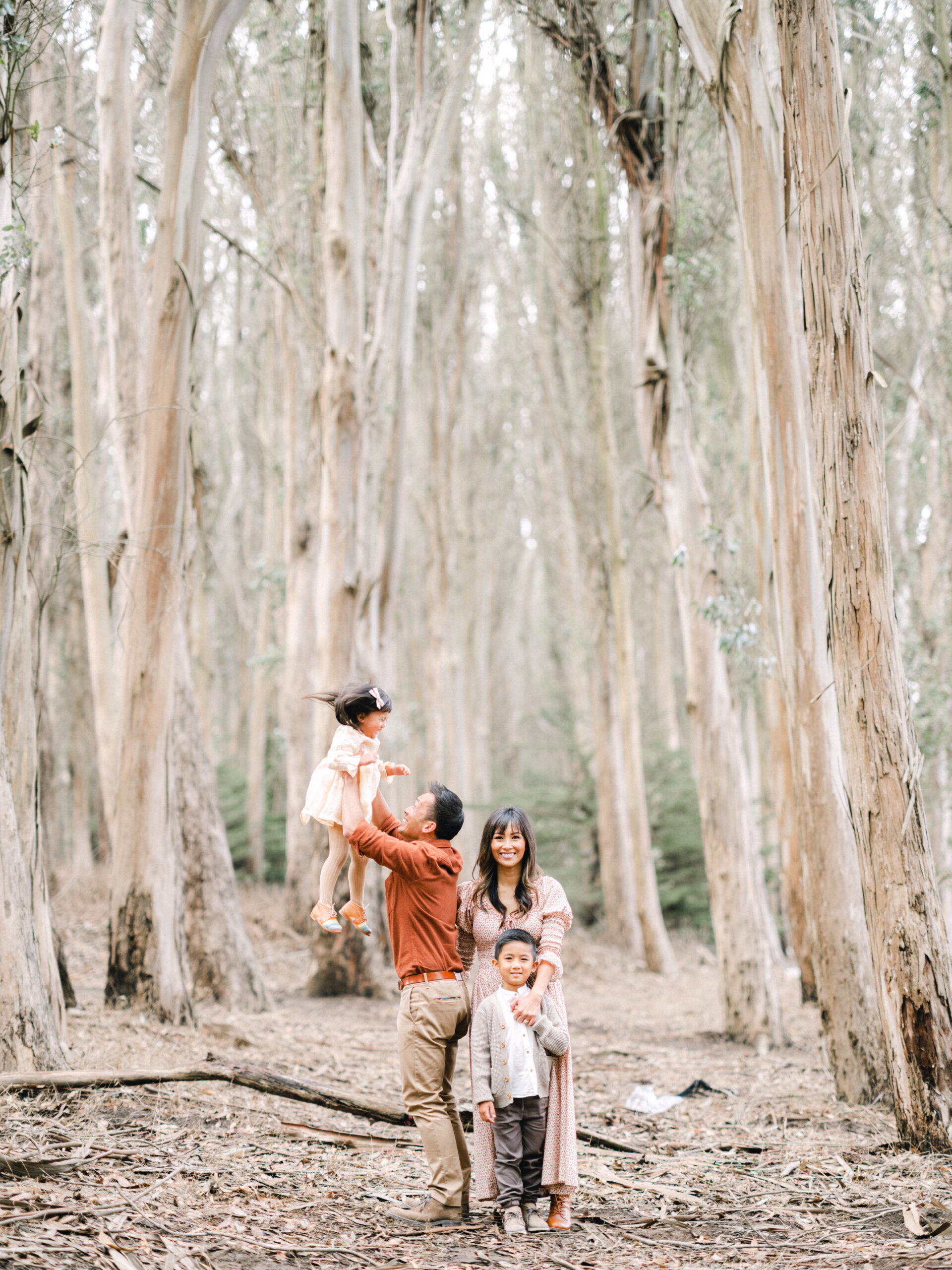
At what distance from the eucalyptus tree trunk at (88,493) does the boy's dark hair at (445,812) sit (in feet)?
19.5

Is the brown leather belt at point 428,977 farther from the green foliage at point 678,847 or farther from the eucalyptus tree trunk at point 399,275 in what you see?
the green foliage at point 678,847

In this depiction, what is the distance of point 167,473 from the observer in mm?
7672

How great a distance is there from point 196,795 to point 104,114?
523 cm

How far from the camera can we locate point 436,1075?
4.02m

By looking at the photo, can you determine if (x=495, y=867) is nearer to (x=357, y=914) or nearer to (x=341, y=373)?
(x=357, y=914)

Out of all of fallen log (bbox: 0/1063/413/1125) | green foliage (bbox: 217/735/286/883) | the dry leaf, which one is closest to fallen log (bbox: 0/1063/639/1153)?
fallen log (bbox: 0/1063/413/1125)

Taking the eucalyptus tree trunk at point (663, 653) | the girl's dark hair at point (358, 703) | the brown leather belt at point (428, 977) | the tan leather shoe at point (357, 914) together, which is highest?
the eucalyptus tree trunk at point (663, 653)

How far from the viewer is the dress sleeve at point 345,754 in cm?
402

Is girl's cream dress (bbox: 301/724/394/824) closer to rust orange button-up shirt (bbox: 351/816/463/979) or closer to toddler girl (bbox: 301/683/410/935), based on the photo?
toddler girl (bbox: 301/683/410/935)

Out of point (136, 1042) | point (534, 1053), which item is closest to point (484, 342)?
point (136, 1042)

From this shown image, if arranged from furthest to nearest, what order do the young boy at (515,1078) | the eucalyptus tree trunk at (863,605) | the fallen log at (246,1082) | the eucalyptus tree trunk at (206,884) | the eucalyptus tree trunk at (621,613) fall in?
the eucalyptus tree trunk at (621,613)
the eucalyptus tree trunk at (206,884)
the eucalyptus tree trunk at (863,605)
the fallen log at (246,1082)
the young boy at (515,1078)

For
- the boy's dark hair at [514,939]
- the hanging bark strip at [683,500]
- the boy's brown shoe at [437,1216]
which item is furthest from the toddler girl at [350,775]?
the hanging bark strip at [683,500]

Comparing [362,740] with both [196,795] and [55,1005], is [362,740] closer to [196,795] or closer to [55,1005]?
[55,1005]

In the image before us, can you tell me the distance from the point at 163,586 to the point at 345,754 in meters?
3.99
